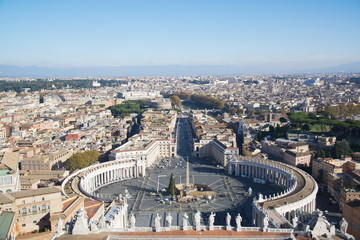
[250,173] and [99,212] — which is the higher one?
[99,212]

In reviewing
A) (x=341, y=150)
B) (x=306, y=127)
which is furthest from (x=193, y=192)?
(x=306, y=127)

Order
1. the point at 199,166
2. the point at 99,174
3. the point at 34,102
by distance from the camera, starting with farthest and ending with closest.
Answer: the point at 34,102
the point at 199,166
the point at 99,174

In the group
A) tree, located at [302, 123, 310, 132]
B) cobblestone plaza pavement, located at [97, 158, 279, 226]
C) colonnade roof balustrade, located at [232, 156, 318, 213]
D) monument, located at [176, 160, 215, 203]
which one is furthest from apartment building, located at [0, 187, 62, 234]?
tree, located at [302, 123, 310, 132]

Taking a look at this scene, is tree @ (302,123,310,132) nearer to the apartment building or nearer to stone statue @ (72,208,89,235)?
the apartment building

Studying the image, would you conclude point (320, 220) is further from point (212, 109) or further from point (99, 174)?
point (212, 109)

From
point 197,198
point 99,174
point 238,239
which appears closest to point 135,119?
point 99,174
